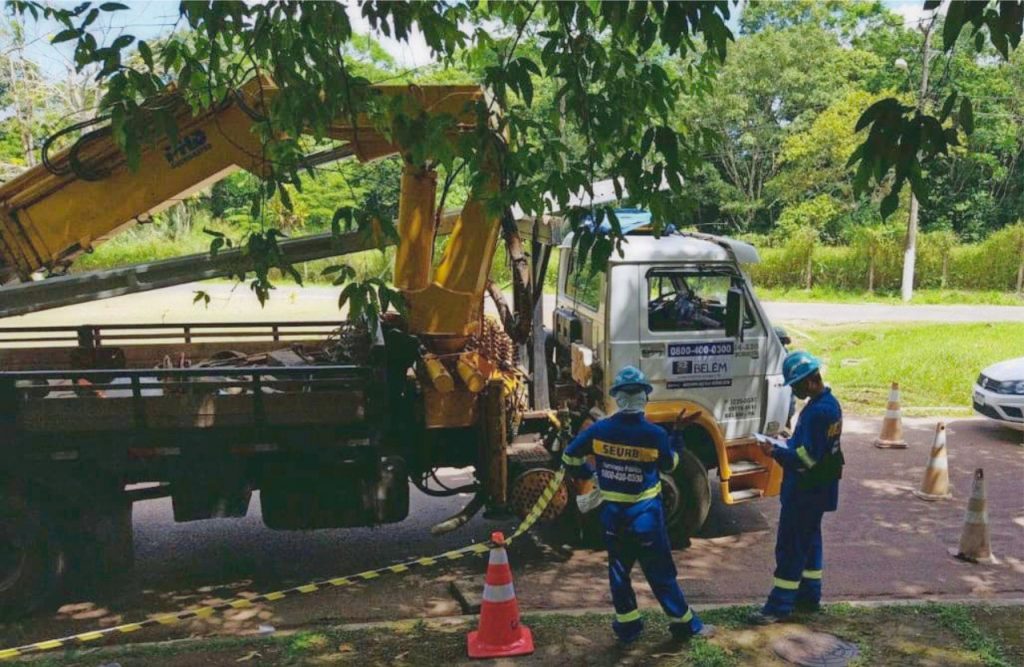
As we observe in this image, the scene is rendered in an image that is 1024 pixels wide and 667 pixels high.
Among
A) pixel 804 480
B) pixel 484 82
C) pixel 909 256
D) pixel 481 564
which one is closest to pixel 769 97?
pixel 909 256

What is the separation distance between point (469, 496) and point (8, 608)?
3.72 m

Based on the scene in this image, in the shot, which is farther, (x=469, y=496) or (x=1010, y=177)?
(x=1010, y=177)

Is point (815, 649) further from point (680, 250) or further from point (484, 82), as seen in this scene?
point (484, 82)

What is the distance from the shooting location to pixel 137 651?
4645 mm

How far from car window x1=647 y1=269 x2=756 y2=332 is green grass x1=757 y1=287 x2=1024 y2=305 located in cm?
1986

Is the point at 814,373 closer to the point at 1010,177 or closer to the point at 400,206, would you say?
the point at 400,206

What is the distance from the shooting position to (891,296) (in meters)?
26.0

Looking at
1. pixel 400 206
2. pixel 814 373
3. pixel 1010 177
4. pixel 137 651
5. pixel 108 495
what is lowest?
pixel 137 651

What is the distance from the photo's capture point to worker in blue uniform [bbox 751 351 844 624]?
16.0 ft

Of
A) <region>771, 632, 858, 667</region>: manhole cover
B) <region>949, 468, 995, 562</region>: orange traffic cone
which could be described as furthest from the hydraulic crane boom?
<region>949, 468, 995, 562</region>: orange traffic cone

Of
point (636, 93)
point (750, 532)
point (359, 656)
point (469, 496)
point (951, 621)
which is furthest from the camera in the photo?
point (469, 496)

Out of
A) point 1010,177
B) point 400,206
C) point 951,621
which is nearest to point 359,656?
point 400,206

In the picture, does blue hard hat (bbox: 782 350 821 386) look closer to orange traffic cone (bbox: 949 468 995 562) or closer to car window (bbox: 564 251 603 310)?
car window (bbox: 564 251 603 310)

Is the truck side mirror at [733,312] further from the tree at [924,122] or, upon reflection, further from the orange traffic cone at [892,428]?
the orange traffic cone at [892,428]
